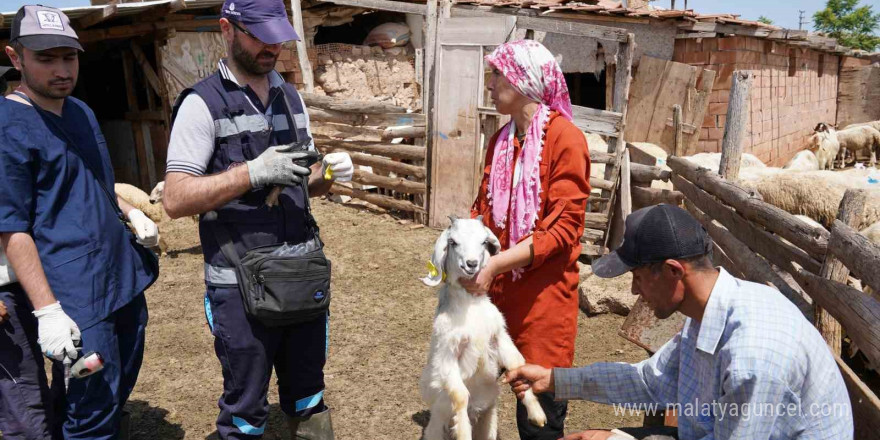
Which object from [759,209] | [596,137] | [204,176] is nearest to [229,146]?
[204,176]

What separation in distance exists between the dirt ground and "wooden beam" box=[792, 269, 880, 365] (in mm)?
1474

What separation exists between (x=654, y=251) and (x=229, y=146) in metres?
1.76

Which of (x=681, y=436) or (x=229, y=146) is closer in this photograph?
(x=681, y=436)

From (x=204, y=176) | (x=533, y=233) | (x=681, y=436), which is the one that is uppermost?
(x=204, y=176)

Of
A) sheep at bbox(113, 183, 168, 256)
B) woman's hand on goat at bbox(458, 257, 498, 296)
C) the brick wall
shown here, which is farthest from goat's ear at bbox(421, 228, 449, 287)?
the brick wall

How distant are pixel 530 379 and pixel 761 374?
116 centimetres

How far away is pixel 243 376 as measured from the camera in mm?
2793

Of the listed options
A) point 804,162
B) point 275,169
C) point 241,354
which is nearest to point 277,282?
point 241,354

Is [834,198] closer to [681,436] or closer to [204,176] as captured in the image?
[681,436]

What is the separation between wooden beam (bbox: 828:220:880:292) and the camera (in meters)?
3.08

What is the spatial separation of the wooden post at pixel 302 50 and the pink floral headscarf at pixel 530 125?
8531 millimetres

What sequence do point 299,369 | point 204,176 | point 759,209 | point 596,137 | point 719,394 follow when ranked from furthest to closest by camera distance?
1. point 596,137
2. point 759,209
3. point 299,369
4. point 204,176
5. point 719,394

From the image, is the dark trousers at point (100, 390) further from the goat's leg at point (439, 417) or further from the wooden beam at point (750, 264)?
the wooden beam at point (750, 264)

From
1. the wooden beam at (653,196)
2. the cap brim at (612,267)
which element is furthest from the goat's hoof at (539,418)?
the wooden beam at (653,196)
